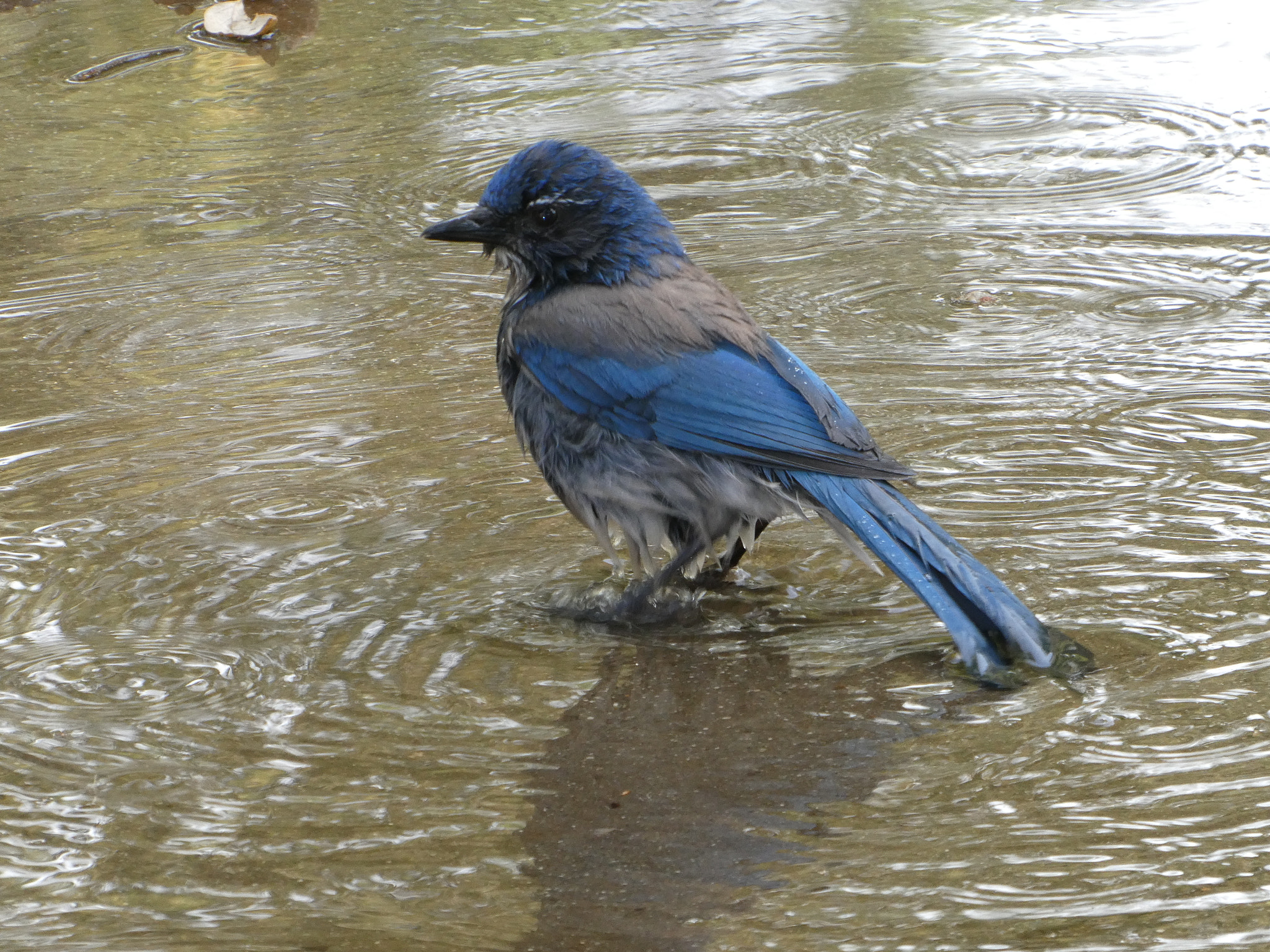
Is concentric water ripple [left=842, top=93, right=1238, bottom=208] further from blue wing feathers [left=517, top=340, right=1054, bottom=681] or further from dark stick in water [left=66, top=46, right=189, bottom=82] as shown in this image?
dark stick in water [left=66, top=46, right=189, bottom=82]

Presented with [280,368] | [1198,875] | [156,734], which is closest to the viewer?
[1198,875]

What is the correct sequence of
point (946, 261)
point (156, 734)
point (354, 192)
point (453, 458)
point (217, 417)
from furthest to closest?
1. point (354, 192)
2. point (946, 261)
3. point (217, 417)
4. point (453, 458)
5. point (156, 734)

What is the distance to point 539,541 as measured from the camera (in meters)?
4.27

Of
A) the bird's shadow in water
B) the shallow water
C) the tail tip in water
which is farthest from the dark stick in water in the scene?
the tail tip in water

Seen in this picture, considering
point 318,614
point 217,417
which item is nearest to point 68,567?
point 318,614

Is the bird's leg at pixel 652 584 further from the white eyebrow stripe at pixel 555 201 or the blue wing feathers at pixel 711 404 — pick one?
the white eyebrow stripe at pixel 555 201

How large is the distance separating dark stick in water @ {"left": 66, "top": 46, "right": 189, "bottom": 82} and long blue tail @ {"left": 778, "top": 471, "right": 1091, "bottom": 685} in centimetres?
750

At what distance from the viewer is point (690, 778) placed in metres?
3.05

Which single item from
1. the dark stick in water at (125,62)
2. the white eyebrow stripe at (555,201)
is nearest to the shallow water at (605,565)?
the white eyebrow stripe at (555,201)

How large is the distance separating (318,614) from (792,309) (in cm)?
254

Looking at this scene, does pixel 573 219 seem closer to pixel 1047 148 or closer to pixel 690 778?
pixel 690 778

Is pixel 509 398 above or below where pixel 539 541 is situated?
above

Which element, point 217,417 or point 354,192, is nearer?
point 217,417

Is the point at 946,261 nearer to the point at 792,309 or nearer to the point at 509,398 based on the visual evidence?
the point at 792,309
